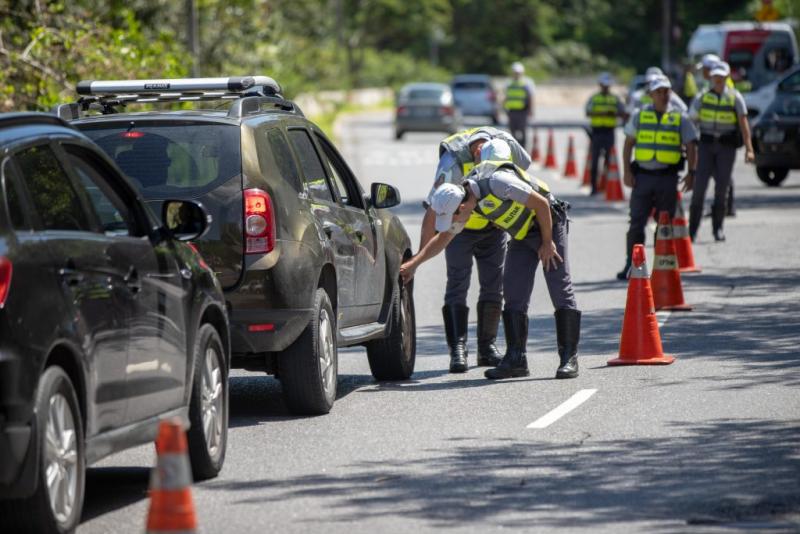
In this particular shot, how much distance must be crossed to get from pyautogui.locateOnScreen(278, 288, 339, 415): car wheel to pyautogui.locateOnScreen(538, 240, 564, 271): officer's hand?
1.78m

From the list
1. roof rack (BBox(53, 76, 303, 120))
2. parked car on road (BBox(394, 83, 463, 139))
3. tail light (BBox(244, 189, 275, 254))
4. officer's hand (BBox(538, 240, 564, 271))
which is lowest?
parked car on road (BBox(394, 83, 463, 139))

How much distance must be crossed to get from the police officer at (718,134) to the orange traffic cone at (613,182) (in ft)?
23.1

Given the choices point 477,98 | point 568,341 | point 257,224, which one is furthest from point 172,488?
point 477,98

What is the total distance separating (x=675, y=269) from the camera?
14.7m

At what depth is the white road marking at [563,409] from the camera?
31.2 ft

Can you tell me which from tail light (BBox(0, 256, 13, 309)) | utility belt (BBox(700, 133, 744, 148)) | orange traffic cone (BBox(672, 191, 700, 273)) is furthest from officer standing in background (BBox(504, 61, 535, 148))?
tail light (BBox(0, 256, 13, 309))

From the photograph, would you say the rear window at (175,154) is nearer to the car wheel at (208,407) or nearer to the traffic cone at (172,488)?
the car wheel at (208,407)

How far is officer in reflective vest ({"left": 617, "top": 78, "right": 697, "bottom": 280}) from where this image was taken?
16578 millimetres

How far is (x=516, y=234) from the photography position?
1126 cm

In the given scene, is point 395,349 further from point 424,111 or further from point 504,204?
point 424,111

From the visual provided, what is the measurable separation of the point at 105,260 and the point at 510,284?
4.83 m

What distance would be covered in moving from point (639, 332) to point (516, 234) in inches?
46.8

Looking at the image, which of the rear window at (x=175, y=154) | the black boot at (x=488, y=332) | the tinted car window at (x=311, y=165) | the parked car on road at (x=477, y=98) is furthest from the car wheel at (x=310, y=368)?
the parked car on road at (x=477, y=98)

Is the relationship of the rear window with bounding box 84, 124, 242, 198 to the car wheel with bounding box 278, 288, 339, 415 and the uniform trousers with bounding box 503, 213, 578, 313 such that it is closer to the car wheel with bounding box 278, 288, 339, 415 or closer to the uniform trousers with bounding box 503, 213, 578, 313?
the car wheel with bounding box 278, 288, 339, 415
